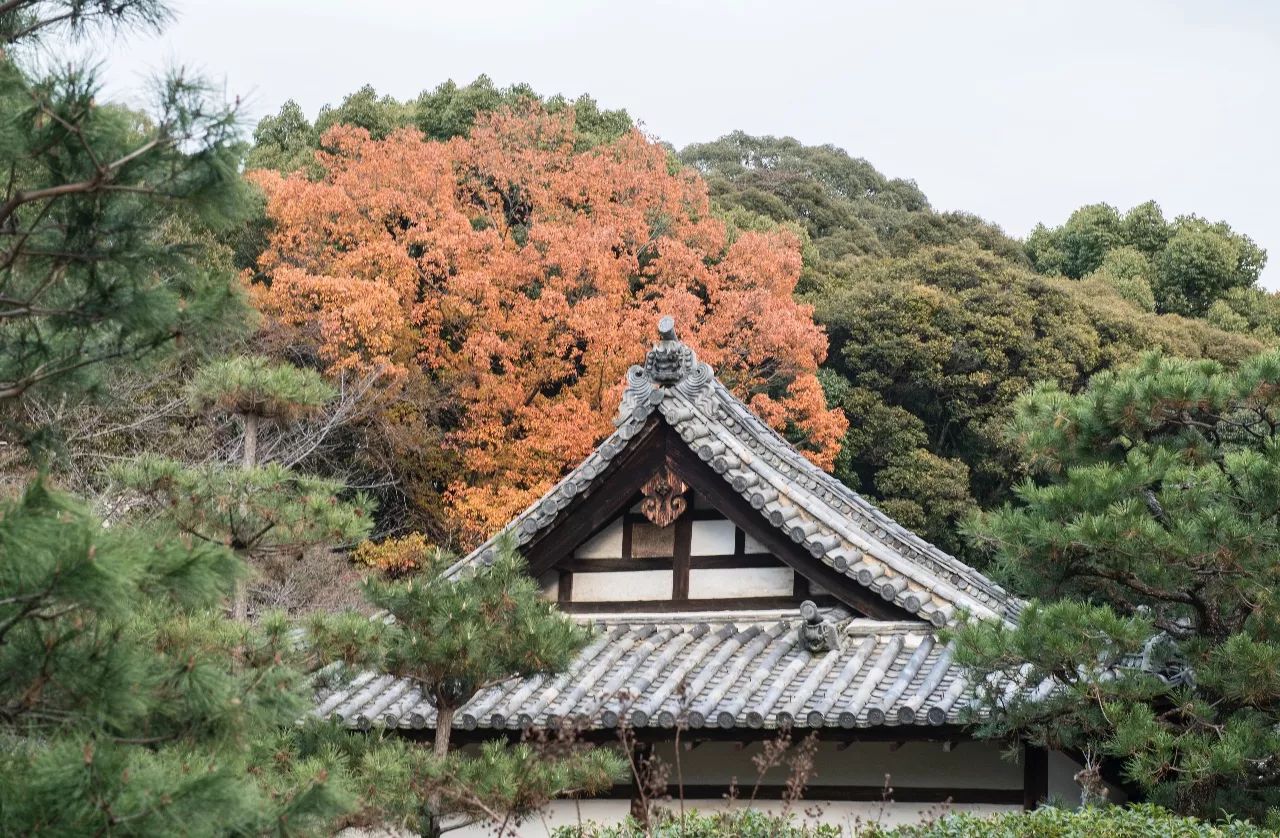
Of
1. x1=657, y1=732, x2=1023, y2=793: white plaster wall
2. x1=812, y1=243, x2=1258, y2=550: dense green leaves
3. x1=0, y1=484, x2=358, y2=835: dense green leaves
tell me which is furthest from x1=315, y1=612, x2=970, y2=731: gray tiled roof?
x1=812, y1=243, x2=1258, y2=550: dense green leaves

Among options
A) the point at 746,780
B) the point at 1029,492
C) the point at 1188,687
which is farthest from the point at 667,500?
the point at 1188,687

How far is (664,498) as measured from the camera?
431 inches

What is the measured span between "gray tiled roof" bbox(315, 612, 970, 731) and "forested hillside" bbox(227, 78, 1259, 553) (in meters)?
11.8

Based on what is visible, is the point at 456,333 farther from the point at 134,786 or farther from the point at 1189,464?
the point at 134,786

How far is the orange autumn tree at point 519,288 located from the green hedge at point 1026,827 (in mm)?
14852

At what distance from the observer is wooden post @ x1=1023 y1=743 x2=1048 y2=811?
9.28m

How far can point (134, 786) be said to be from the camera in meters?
3.88

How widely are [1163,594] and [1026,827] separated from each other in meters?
2.09

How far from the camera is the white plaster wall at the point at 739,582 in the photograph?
424 inches

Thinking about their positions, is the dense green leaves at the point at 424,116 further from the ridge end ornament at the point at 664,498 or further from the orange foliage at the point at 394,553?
the ridge end ornament at the point at 664,498

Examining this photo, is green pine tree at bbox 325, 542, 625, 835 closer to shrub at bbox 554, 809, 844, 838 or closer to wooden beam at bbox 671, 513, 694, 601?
shrub at bbox 554, 809, 844, 838

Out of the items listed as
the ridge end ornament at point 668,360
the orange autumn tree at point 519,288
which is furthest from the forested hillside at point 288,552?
the ridge end ornament at point 668,360

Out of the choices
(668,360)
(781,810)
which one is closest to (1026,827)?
(781,810)

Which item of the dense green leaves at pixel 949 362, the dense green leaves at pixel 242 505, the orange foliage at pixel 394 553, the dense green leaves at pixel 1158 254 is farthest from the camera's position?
the dense green leaves at pixel 1158 254
